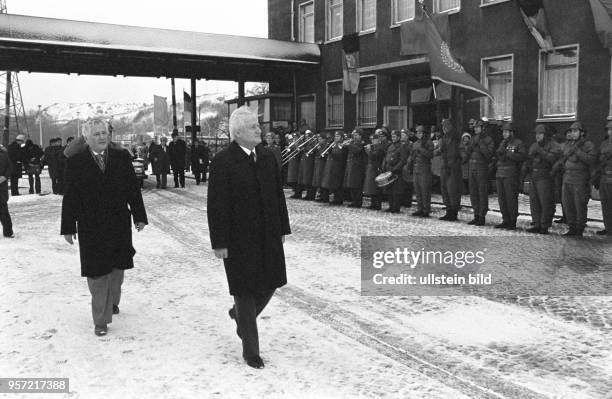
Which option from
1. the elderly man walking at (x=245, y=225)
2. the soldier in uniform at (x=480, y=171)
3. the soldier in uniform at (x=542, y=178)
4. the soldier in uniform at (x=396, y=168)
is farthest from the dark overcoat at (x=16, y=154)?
the elderly man walking at (x=245, y=225)

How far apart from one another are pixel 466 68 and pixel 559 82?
308 centimetres

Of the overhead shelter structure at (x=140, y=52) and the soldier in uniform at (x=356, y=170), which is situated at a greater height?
the overhead shelter structure at (x=140, y=52)

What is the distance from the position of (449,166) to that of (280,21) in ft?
58.0

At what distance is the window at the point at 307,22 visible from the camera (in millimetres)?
26281

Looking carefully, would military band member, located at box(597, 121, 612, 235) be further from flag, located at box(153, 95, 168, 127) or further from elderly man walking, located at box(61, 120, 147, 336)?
flag, located at box(153, 95, 168, 127)

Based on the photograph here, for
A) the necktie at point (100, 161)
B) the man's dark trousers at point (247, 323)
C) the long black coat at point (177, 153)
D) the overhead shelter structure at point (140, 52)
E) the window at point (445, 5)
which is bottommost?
the man's dark trousers at point (247, 323)

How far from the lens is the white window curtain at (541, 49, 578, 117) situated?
15.8 meters

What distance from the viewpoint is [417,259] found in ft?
28.2

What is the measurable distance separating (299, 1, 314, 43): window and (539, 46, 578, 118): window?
462 inches

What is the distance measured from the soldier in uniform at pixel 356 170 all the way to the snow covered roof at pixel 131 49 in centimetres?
995

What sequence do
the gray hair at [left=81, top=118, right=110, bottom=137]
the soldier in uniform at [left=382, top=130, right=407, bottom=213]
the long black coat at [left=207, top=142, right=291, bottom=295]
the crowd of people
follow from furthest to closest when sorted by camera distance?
the soldier in uniform at [left=382, top=130, right=407, bottom=213] < the crowd of people < the gray hair at [left=81, top=118, right=110, bottom=137] < the long black coat at [left=207, top=142, right=291, bottom=295]

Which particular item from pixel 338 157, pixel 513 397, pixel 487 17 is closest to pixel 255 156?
pixel 513 397

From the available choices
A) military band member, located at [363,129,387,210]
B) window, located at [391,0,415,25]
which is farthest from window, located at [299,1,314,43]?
Answer: military band member, located at [363,129,387,210]

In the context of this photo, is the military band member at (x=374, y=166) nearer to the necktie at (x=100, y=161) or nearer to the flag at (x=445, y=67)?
the flag at (x=445, y=67)
